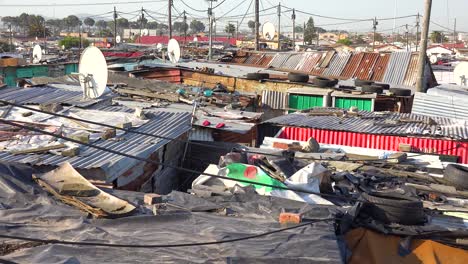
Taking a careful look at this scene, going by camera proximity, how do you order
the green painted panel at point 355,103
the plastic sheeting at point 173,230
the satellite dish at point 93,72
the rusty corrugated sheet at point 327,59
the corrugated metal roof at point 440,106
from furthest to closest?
the rusty corrugated sheet at point 327,59
the green painted panel at point 355,103
the corrugated metal roof at point 440,106
the satellite dish at point 93,72
the plastic sheeting at point 173,230

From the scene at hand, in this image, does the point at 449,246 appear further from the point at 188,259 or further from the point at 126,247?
the point at 126,247

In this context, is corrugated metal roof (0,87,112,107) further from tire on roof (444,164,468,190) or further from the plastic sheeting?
tire on roof (444,164,468,190)

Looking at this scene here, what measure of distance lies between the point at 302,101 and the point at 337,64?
7.37 meters

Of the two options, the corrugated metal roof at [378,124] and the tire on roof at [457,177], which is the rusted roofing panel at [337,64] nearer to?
the corrugated metal roof at [378,124]

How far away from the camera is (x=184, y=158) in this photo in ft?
44.9

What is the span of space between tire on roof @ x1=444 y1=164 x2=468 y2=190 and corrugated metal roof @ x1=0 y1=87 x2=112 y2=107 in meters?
8.20

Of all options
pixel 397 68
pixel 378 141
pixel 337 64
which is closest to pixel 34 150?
pixel 378 141

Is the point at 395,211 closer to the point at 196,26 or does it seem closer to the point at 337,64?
the point at 337,64

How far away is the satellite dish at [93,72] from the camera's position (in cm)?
1270

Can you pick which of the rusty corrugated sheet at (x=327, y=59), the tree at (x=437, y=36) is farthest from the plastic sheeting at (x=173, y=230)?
the tree at (x=437, y=36)

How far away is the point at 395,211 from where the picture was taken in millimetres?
7191

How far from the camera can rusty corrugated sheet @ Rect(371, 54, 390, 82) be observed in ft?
84.9

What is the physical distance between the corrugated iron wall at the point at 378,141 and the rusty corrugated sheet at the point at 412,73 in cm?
1190

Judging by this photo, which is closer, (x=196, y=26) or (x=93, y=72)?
(x=93, y=72)
